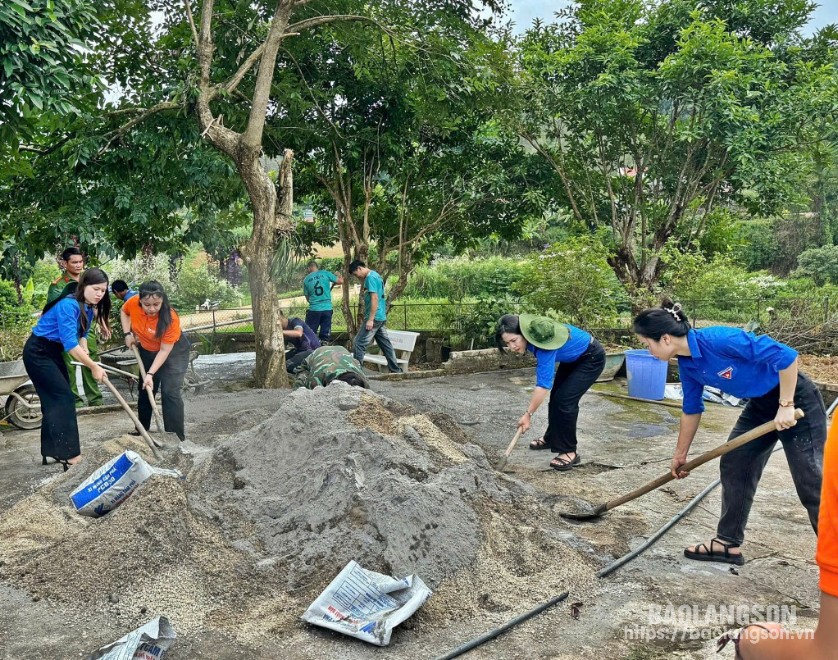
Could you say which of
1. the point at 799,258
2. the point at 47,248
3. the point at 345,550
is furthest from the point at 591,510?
the point at 799,258

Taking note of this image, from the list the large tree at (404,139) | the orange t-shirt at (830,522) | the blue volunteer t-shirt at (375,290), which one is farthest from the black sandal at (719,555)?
the large tree at (404,139)

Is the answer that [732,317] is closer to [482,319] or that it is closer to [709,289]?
[709,289]

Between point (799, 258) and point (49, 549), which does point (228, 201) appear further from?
point (799, 258)

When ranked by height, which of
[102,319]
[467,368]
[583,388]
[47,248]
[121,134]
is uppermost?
[121,134]

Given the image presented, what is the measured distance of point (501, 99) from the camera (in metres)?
10.9

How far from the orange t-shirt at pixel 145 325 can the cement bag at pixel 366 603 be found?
3.12m

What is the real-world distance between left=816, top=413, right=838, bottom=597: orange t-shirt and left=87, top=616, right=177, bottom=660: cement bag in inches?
90.2

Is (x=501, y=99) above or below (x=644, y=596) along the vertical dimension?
above

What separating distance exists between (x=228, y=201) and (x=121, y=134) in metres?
2.94

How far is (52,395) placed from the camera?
5.23 m

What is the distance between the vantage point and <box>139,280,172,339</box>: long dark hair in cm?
548

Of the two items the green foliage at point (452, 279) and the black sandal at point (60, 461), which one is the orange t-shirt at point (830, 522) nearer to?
the black sandal at point (60, 461)

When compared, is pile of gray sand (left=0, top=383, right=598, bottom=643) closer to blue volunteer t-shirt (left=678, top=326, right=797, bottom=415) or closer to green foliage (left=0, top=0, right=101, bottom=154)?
blue volunteer t-shirt (left=678, top=326, right=797, bottom=415)

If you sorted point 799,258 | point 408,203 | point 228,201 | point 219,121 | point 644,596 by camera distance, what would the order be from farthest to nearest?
point 799,258
point 408,203
point 228,201
point 219,121
point 644,596
